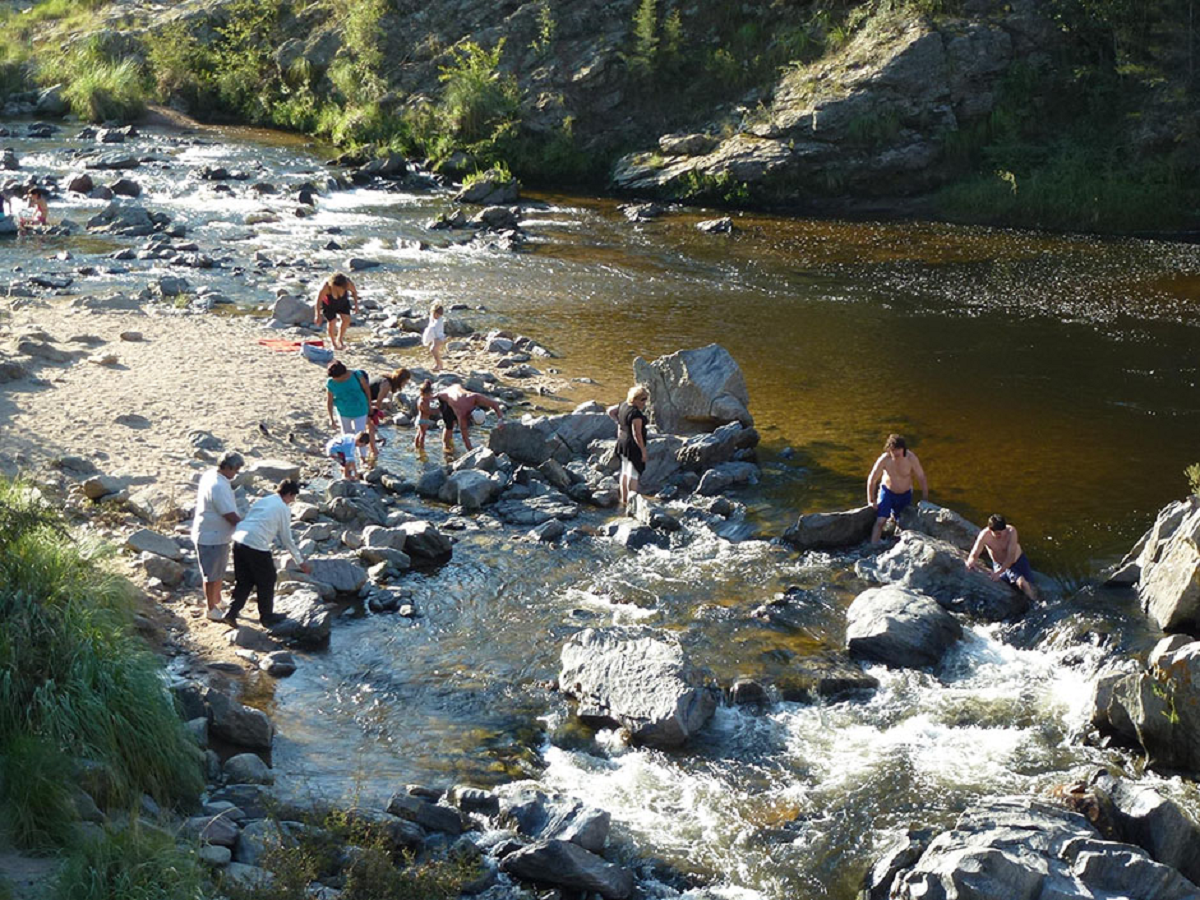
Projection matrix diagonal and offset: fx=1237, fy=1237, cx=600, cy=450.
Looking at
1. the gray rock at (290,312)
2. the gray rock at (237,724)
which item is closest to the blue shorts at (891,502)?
the gray rock at (237,724)

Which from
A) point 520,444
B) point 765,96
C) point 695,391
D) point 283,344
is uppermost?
point 765,96

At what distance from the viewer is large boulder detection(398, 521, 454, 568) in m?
15.1

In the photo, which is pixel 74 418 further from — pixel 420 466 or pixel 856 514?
pixel 856 514

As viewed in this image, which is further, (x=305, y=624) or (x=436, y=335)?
(x=436, y=335)

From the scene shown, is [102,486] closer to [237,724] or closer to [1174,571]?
[237,724]

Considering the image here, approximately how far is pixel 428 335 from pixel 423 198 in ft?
53.4

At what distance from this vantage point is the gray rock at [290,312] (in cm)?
2377

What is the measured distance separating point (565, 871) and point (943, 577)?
7100 mm

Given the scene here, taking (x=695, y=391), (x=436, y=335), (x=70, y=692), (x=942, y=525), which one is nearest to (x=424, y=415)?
(x=436, y=335)

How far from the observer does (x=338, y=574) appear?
14086mm

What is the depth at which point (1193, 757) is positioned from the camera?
1123cm

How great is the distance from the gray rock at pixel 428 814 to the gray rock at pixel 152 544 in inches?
214

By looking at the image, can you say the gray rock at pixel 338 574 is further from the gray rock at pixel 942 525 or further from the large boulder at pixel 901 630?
the gray rock at pixel 942 525

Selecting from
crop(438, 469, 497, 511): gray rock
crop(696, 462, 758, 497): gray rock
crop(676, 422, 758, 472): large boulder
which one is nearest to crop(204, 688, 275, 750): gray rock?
crop(438, 469, 497, 511): gray rock
